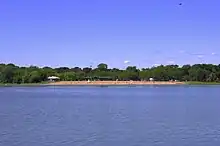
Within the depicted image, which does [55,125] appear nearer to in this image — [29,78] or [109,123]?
[109,123]

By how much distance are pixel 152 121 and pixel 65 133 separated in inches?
370

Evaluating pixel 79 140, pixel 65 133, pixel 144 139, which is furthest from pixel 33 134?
pixel 144 139

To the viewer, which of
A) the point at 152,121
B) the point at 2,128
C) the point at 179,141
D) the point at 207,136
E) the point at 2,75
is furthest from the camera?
the point at 2,75

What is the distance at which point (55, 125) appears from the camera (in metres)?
34.2

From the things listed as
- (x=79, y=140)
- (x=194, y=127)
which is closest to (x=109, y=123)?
(x=194, y=127)

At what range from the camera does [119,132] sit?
29812mm

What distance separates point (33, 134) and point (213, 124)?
12802 mm

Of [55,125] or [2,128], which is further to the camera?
[55,125]

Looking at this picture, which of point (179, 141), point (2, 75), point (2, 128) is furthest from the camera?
point (2, 75)

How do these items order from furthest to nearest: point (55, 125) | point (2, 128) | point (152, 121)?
point (152, 121)
point (55, 125)
point (2, 128)

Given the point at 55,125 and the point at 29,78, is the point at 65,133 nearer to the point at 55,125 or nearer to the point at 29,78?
the point at 55,125

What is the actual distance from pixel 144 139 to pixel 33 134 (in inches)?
266

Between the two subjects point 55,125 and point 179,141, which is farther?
point 55,125

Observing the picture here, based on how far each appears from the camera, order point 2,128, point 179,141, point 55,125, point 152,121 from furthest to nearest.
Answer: point 152,121
point 55,125
point 2,128
point 179,141
